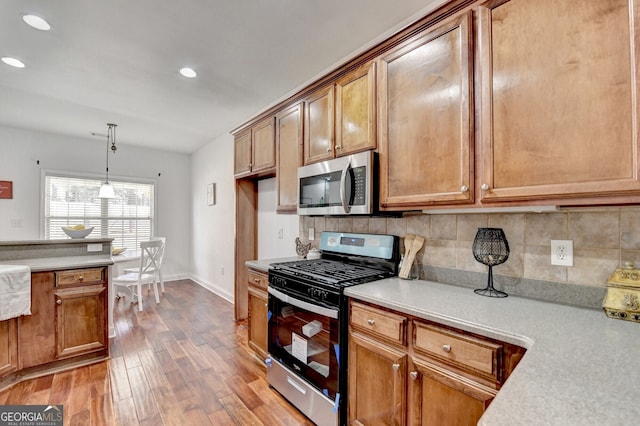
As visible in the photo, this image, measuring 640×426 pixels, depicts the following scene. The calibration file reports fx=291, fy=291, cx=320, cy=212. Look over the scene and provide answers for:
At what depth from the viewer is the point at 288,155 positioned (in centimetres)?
268

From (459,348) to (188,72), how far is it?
2936mm

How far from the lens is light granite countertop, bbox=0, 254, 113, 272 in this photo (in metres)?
2.37

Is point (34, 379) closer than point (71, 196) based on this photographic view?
Yes

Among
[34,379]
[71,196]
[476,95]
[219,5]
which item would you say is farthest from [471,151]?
[71,196]

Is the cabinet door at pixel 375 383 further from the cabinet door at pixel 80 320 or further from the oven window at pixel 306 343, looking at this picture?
the cabinet door at pixel 80 320

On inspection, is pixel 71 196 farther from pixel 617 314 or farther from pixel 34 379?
pixel 617 314

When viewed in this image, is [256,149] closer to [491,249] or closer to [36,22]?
[36,22]

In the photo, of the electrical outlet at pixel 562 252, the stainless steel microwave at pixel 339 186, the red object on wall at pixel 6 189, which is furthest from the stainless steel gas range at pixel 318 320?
the red object on wall at pixel 6 189

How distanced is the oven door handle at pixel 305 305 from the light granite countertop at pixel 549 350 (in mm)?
171

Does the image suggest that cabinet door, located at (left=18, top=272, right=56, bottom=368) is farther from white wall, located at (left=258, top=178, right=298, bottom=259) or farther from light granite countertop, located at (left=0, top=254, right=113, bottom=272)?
white wall, located at (left=258, top=178, right=298, bottom=259)

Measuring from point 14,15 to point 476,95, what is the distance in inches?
113

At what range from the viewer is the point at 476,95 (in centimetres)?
140

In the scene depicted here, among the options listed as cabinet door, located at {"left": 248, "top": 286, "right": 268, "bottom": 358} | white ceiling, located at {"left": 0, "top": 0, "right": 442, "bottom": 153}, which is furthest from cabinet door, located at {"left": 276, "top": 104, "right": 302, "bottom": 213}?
cabinet door, located at {"left": 248, "top": 286, "right": 268, "bottom": 358}

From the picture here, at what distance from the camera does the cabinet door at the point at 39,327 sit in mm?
2293
